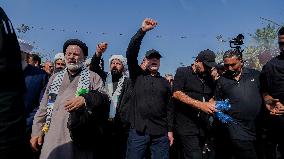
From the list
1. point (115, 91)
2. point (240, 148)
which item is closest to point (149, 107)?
point (115, 91)

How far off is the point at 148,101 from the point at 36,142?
8.01 ft

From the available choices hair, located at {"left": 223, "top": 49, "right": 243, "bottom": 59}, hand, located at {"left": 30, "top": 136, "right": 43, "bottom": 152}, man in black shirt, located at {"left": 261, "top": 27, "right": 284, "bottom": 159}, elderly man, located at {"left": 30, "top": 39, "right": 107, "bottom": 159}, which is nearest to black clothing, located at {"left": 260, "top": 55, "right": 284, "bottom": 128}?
man in black shirt, located at {"left": 261, "top": 27, "right": 284, "bottom": 159}

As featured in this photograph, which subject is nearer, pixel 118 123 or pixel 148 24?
pixel 148 24

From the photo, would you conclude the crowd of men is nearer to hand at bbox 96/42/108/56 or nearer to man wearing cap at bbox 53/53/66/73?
hand at bbox 96/42/108/56

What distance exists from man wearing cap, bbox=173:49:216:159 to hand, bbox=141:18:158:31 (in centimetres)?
126

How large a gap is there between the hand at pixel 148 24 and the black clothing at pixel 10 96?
151 inches

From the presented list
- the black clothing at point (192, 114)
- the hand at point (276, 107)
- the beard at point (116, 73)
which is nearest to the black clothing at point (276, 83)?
the hand at point (276, 107)

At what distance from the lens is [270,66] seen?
235 inches

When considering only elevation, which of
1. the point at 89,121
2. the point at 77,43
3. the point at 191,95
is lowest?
the point at 89,121

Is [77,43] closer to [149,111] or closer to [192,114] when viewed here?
[149,111]

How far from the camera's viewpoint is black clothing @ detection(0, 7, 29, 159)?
191cm

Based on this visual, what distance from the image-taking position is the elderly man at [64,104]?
443cm

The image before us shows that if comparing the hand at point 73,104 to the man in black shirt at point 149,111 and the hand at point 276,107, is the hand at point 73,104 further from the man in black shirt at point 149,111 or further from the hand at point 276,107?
the hand at point 276,107

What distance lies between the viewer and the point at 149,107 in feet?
21.4
